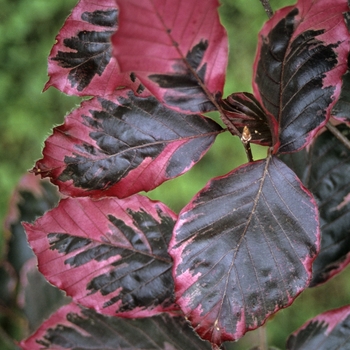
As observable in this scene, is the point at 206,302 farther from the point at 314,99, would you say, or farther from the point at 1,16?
the point at 1,16

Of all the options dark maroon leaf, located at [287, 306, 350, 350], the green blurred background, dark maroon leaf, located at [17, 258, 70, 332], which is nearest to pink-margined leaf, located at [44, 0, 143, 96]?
dark maroon leaf, located at [287, 306, 350, 350]

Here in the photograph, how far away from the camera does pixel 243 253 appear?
465 millimetres

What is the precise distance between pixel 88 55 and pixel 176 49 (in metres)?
0.16

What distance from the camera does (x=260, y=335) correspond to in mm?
672

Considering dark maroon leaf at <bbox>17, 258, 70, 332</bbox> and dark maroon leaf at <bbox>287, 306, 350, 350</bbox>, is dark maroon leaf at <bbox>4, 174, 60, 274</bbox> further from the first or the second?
dark maroon leaf at <bbox>287, 306, 350, 350</bbox>

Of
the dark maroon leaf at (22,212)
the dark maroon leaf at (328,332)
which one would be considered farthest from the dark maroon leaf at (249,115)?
the dark maroon leaf at (22,212)

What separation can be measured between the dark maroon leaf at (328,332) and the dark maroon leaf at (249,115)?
29 cm

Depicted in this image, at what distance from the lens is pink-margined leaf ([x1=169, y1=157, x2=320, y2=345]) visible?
46 cm

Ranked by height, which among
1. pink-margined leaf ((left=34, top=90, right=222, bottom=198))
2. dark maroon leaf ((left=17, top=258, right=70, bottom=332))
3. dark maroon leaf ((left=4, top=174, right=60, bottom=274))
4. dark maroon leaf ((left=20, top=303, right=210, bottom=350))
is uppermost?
pink-margined leaf ((left=34, top=90, right=222, bottom=198))

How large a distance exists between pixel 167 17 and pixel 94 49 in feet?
0.54

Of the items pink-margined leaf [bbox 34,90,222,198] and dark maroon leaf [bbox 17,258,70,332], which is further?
dark maroon leaf [bbox 17,258,70,332]

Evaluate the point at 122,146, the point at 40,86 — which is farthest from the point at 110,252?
the point at 40,86

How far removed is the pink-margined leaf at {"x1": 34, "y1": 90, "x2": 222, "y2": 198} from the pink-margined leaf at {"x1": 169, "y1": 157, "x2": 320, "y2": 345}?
6 cm

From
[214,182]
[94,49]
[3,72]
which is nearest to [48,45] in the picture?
[3,72]
